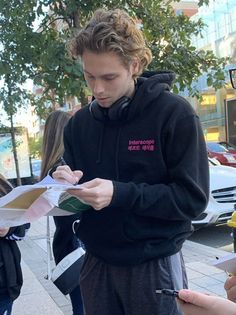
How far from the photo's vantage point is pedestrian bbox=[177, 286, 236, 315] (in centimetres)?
117

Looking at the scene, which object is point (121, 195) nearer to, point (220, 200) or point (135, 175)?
point (135, 175)

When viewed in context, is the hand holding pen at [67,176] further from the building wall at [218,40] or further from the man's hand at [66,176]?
the building wall at [218,40]

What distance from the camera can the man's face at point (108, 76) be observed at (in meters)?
1.87

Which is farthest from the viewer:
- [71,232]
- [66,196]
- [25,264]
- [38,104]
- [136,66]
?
[38,104]

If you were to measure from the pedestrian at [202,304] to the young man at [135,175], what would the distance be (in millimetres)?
574

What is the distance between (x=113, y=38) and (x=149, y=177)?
1.92ft

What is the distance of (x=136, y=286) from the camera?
1809 mm

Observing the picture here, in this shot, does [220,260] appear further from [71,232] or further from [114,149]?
[71,232]

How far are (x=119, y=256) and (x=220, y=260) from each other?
0.57 metres

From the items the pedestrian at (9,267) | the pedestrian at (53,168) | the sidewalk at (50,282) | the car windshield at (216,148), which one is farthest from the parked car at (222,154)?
the pedestrian at (9,267)

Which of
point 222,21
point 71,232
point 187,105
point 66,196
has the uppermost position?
point 222,21

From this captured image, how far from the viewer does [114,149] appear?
6.25 ft

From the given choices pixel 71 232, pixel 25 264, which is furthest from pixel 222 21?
pixel 71 232

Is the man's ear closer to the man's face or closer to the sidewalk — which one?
the man's face
